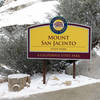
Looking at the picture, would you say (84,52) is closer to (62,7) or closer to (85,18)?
(85,18)

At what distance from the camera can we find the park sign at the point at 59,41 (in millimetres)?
4070

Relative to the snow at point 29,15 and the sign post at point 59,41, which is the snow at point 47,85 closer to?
the sign post at point 59,41

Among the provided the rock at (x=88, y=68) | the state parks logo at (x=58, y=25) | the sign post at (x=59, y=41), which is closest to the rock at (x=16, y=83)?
the sign post at (x=59, y=41)

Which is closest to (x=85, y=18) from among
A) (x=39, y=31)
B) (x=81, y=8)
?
(x=81, y=8)

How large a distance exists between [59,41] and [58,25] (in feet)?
1.62

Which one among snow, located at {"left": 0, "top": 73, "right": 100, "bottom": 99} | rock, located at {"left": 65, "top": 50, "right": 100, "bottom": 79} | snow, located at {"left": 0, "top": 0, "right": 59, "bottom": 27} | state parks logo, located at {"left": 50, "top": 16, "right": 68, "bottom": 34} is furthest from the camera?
snow, located at {"left": 0, "top": 0, "right": 59, "bottom": 27}

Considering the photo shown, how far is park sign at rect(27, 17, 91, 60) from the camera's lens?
4.07 m

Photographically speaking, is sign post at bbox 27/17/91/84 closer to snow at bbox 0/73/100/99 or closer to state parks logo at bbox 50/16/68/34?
state parks logo at bbox 50/16/68/34

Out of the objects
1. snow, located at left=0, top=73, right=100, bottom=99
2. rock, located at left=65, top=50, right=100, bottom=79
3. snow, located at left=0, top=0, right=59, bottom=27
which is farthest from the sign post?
snow, located at left=0, top=0, right=59, bottom=27

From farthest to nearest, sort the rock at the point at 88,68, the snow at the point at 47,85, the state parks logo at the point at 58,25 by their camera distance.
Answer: the rock at the point at 88,68, the state parks logo at the point at 58,25, the snow at the point at 47,85

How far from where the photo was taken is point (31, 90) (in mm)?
3564

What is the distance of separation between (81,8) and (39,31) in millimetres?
2647

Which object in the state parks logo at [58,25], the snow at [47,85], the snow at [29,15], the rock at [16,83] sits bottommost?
the snow at [47,85]

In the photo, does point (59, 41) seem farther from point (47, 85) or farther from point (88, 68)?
point (88, 68)
